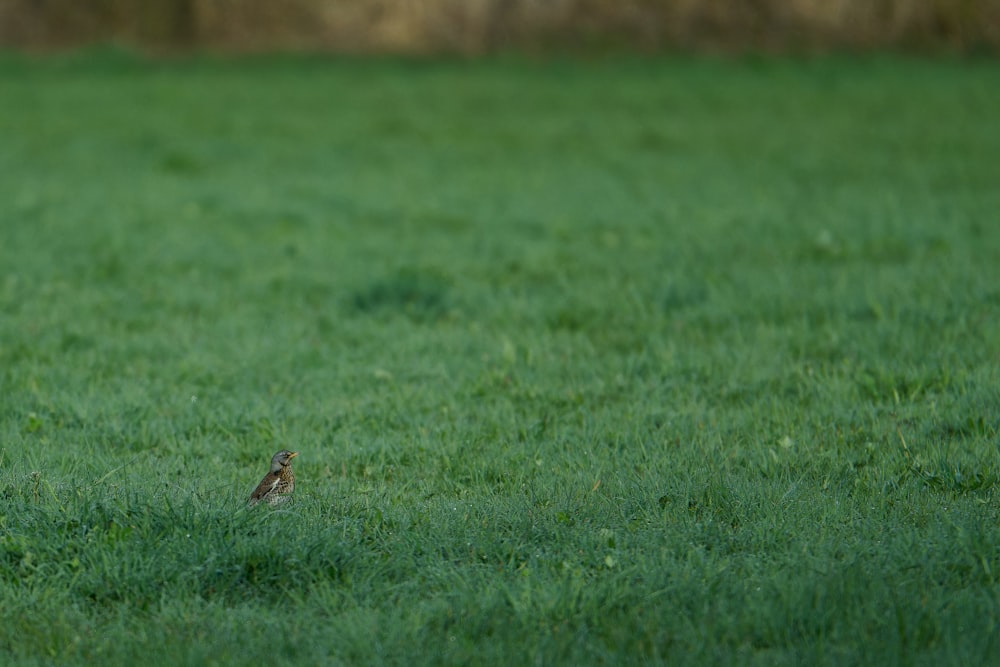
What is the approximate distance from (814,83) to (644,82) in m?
3.02

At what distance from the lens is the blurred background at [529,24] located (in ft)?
88.1

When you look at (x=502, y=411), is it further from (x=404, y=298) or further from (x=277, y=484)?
(x=404, y=298)

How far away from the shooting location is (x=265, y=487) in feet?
17.1

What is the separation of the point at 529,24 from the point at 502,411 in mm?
22292

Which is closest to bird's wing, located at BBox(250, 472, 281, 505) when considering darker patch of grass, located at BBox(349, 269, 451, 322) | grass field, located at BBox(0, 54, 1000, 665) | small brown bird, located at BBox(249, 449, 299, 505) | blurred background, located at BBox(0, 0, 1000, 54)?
small brown bird, located at BBox(249, 449, 299, 505)

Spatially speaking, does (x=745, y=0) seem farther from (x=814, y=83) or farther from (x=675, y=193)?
(x=675, y=193)

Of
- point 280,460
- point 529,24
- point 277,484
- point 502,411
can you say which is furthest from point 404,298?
point 529,24

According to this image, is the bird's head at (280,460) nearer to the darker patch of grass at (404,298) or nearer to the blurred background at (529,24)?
the darker patch of grass at (404,298)

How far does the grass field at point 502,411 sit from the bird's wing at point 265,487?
12cm

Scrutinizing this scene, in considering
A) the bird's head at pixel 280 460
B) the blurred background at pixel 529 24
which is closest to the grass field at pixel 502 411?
the bird's head at pixel 280 460

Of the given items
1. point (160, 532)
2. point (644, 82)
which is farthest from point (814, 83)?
point (160, 532)

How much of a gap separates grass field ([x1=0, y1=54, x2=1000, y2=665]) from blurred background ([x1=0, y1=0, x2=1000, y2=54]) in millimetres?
12251

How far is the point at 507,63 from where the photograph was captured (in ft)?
83.1

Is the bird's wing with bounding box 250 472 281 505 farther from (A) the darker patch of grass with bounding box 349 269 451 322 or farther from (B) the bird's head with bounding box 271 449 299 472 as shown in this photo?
(A) the darker patch of grass with bounding box 349 269 451 322
